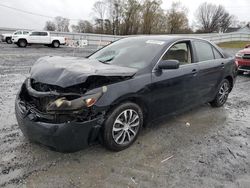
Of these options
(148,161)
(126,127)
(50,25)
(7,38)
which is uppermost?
(50,25)

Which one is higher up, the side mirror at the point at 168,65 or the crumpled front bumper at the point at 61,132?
the side mirror at the point at 168,65

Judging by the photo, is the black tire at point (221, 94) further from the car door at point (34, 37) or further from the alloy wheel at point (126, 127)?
the car door at point (34, 37)

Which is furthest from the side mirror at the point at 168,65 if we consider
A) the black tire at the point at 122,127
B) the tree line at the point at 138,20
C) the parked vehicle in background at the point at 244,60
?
the tree line at the point at 138,20

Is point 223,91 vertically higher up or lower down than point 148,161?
higher up

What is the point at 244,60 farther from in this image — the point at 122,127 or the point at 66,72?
the point at 66,72

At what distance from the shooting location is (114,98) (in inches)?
121

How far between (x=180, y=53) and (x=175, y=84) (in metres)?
0.68

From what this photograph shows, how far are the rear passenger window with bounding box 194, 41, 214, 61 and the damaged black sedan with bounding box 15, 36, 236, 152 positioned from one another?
0.04 m

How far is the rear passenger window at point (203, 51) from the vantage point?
4.61 meters

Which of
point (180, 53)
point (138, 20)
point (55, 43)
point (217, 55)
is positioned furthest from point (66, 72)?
point (138, 20)

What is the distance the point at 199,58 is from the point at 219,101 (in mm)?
1385

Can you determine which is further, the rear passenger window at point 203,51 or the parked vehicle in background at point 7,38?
the parked vehicle in background at point 7,38

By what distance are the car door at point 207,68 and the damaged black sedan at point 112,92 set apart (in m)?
0.03

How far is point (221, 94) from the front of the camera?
17.7 feet
